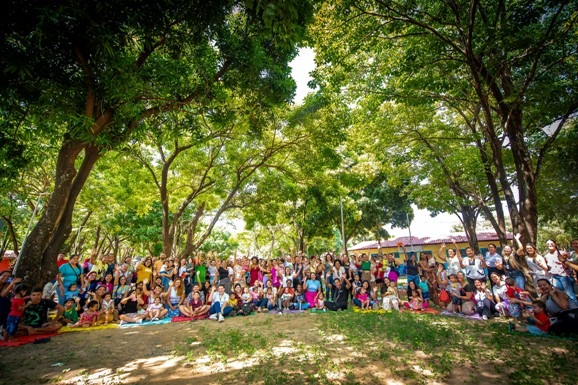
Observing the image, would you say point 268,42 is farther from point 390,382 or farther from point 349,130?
point 390,382

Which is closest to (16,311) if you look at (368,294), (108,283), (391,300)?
(108,283)

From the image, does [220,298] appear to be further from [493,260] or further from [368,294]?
[493,260]

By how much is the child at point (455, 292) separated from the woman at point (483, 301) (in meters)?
0.43

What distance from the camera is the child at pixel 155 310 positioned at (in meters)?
7.96

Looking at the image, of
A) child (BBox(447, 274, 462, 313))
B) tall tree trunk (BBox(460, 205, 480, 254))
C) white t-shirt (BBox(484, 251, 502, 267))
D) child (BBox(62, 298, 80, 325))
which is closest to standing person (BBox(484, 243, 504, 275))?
white t-shirt (BBox(484, 251, 502, 267))

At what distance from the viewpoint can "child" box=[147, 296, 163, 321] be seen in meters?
7.96

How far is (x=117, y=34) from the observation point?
4.24 meters

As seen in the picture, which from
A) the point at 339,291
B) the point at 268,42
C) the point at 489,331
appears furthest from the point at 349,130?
the point at 489,331

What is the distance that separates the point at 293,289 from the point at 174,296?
379 cm

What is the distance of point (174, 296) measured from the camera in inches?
345

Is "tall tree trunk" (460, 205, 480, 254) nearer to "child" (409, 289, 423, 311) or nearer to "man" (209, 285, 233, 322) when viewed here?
"child" (409, 289, 423, 311)

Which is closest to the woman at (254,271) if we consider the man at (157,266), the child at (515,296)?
the man at (157,266)

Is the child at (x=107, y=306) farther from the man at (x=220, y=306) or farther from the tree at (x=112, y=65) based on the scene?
the man at (x=220, y=306)

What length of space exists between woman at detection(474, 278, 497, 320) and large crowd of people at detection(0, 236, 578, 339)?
0.08 ft
